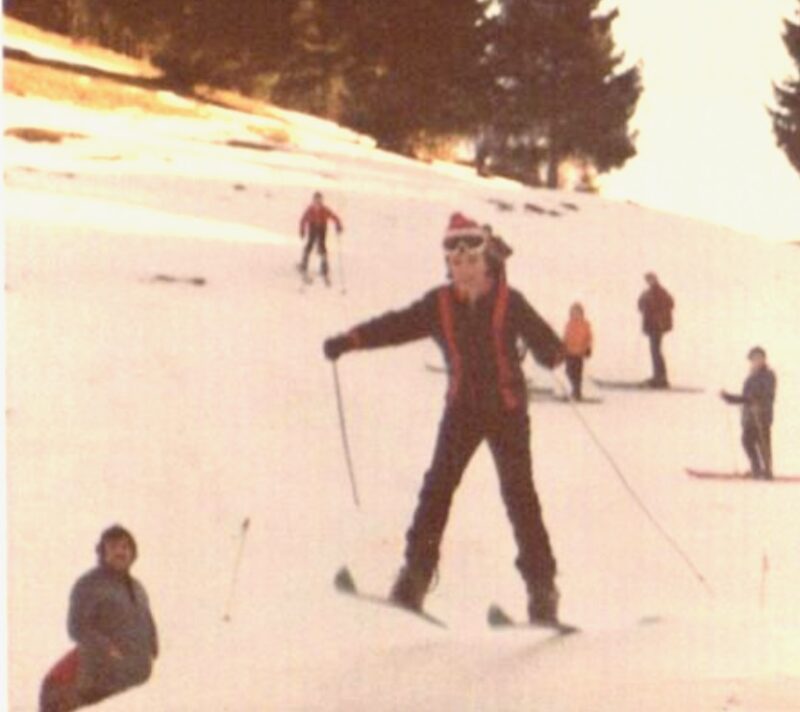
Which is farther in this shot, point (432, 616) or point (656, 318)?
point (656, 318)

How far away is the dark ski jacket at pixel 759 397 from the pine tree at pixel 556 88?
0.49 m

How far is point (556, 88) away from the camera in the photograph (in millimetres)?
2857

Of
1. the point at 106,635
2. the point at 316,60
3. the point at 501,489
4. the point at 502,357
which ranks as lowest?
the point at 106,635

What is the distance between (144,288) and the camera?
265 centimetres

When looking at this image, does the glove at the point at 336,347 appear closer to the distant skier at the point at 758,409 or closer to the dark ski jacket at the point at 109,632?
the dark ski jacket at the point at 109,632

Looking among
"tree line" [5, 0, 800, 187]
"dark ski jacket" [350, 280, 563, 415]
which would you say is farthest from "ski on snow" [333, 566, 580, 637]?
"tree line" [5, 0, 800, 187]

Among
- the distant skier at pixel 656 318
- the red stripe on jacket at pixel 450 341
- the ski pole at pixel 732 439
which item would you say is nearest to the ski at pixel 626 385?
the distant skier at pixel 656 318

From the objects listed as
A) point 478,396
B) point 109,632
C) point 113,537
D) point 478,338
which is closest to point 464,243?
point 478,338

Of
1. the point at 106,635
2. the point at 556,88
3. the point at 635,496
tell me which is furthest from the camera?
the point at 556,88

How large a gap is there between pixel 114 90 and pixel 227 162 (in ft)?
0.82

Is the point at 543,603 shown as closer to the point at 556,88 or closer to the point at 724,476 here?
the point at 724,476

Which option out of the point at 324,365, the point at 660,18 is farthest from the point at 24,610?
the point at 660,18

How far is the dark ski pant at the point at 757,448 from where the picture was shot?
2.79 metres

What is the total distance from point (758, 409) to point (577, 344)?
1.24 ft
